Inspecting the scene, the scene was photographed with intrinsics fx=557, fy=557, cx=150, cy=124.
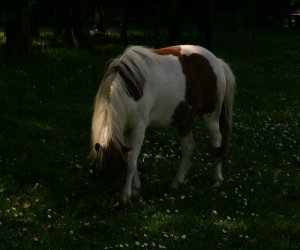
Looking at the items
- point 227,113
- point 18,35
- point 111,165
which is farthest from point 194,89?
point 18,35

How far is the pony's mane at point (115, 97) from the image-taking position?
7359 mm

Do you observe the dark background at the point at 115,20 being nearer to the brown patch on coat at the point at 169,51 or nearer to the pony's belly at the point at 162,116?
the brown patch on coat at the point at 169,51

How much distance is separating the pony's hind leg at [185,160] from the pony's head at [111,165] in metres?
1.86

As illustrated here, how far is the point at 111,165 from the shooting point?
7.23m

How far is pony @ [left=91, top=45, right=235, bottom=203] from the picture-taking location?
24.2ft

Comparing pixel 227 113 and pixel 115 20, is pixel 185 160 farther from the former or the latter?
pixel 115 20

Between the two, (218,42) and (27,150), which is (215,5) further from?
(27,150)

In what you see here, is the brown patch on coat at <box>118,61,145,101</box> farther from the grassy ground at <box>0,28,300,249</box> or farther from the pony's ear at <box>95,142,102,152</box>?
the grassy ground at <box>0,28,300,249</box>

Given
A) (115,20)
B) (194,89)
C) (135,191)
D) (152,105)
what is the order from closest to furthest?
(152,105), (135,191), (194,89), (115,20)

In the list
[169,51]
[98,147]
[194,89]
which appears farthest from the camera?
[169,51]

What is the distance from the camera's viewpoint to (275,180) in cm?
984

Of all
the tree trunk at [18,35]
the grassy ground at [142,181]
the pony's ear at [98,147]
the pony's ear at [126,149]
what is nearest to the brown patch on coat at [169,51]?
the pony's ear at [126,149]

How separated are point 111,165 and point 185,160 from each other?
7.64 feet

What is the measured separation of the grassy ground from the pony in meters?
0.49
